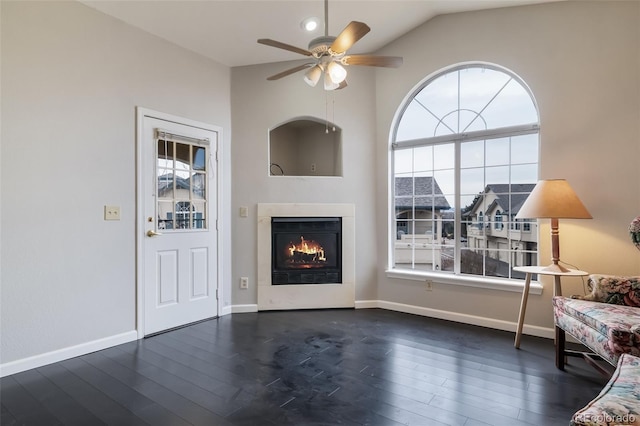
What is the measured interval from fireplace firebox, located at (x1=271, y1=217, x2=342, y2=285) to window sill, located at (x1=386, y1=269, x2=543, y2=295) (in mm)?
723

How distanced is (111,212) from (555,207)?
3.72m

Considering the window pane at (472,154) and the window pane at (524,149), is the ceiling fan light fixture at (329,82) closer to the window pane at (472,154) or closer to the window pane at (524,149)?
the window pane at (472,154)

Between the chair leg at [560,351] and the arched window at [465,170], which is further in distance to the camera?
the arched window at [465,170]

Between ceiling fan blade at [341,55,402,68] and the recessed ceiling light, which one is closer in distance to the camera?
ceiling fan blade at [341,55,402,68]

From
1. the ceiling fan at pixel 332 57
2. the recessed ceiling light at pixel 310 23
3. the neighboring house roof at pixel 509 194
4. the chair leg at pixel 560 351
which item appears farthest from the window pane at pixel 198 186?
the chair leg at pixel 560 351

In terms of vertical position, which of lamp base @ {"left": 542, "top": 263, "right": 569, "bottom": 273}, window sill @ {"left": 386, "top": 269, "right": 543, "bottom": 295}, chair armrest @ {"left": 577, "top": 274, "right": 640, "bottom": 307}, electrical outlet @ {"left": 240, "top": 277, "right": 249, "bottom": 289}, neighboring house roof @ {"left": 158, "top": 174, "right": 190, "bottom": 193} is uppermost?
neighboring house roof @ {"left": 158, "top": 174, "right": 190, "bottom": 193}

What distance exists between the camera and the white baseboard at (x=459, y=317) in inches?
121

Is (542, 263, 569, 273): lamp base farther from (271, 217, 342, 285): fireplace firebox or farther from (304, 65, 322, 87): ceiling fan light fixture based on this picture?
(304, 65, 322, 87): ceiling fan light fixture

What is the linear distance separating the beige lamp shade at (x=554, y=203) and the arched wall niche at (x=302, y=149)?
2.41 metres

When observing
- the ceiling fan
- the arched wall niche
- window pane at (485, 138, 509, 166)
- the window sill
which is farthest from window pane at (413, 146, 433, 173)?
the ceiling fan

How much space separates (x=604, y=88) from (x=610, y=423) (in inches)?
115

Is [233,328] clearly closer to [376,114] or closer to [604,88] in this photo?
[376,114]

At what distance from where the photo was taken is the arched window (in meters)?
3.31

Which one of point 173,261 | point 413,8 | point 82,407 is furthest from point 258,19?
point 82,407
